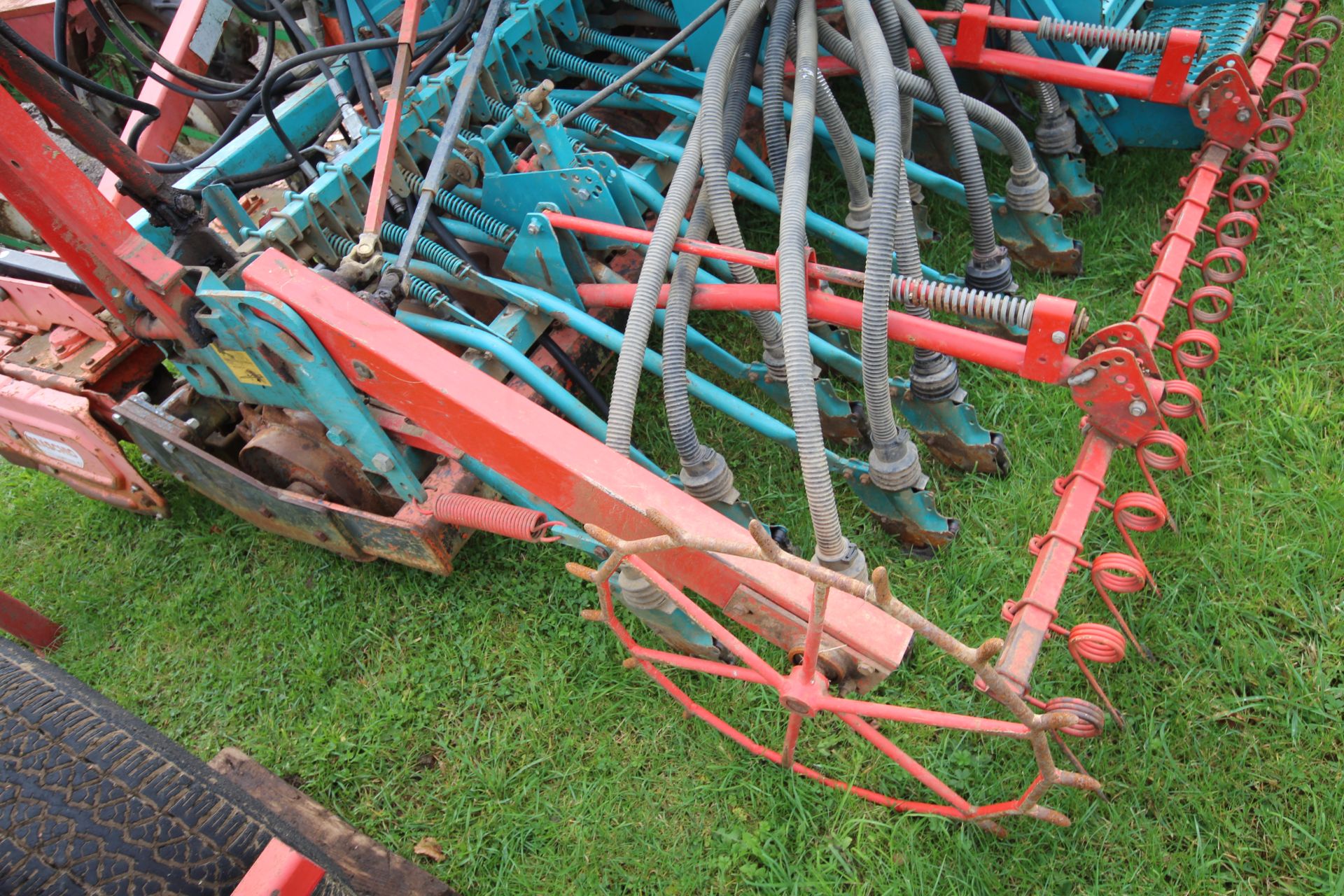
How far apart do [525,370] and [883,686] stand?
126 cm

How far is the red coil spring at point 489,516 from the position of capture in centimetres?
232

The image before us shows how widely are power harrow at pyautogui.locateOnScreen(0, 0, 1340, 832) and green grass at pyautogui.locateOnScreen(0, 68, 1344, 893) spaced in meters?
0.09

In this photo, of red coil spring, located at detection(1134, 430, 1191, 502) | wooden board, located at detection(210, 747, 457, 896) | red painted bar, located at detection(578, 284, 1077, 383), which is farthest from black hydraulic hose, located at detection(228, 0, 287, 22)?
red coil spring, located at detection(1134, 430, 1191, 502)

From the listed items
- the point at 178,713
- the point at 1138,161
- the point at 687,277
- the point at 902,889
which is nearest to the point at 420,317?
the point at 687,277

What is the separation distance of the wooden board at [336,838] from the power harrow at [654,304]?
2.17 feet

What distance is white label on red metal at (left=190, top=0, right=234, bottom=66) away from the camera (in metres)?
3.22

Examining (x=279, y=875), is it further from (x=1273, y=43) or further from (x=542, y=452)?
(x=1273, y=43)

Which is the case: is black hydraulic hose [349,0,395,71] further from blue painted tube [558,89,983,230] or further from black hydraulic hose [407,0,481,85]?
blue painted tube [558,89,983,230]

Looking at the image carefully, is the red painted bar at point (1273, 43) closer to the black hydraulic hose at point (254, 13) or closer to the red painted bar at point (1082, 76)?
the red painted bar at point (1082, 76)

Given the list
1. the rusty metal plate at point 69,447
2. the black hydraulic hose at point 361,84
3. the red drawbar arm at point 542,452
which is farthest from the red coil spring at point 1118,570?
the rusty metal plate at point 69,447

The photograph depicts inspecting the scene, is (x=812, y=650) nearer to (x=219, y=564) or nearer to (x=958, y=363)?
(x=958, y=363)

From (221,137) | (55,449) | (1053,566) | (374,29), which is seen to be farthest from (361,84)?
(1053,566)

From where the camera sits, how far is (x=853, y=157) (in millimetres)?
2855

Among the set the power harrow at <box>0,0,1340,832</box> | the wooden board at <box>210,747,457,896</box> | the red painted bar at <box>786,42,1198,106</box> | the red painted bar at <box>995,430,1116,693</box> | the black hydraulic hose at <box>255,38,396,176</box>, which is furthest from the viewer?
the red painted bar at <box>786,42,1198,106</box>
